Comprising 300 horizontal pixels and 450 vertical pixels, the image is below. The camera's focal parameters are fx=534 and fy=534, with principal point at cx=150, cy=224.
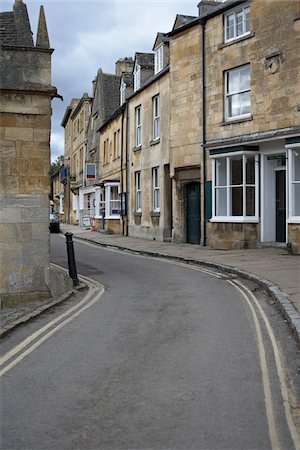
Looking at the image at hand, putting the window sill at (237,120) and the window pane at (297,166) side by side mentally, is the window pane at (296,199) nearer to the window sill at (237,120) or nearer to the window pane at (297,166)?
the window pane at (297,166)

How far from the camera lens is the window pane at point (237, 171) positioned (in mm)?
19406

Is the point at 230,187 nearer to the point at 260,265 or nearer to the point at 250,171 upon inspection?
the point at 250,171

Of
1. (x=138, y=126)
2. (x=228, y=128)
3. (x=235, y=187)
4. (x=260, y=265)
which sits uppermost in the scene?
(x=138, y=126)

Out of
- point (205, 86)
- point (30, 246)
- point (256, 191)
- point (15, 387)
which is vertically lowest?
point (15, 387)

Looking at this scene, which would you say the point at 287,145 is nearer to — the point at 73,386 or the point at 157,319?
the point at 157,319

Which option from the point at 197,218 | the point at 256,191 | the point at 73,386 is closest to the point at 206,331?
the point at 73,386

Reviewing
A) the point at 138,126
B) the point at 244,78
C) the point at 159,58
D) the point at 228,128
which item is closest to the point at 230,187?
the point at 228,128

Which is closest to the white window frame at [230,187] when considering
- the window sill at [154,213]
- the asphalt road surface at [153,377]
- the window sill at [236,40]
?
the window sill at [236,40]

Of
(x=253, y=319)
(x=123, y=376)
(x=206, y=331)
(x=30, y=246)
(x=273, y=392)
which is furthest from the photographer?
(x=30, y=246)

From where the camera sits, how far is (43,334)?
756 centimetres

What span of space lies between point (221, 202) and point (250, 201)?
1.35 m

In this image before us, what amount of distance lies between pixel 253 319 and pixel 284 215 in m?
10.8

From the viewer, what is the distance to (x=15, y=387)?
530cm

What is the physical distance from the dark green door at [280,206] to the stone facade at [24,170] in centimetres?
990
